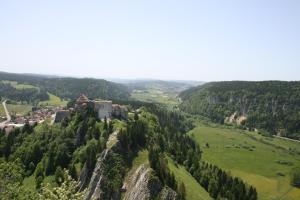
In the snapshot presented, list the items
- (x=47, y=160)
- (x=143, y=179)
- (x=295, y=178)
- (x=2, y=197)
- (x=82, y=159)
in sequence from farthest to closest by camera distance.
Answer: (x=295, y=178), (x=47, y=160), (x=82, y=159), (x=143, y=179), (x=2, y=197)

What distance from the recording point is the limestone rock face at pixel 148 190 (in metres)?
74.5

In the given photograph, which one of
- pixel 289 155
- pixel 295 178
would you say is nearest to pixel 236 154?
pixel 289 155

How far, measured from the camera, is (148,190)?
74.4 meters

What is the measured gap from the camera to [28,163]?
111 meters

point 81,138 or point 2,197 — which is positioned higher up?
point 2,197

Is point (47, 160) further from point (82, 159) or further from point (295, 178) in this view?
point (295, 178)

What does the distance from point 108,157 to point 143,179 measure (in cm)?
1495

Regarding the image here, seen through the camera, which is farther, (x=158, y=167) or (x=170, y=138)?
(x=170, y=138)

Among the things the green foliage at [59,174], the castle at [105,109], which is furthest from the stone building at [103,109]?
the green foliage at [59,174]

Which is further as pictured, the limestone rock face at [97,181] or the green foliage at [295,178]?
the green foliage at [295,178]

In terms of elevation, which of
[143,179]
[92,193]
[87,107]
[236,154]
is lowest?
[236,154]

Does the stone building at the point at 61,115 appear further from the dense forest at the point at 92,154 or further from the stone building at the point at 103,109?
the stone building at the point at 103,109

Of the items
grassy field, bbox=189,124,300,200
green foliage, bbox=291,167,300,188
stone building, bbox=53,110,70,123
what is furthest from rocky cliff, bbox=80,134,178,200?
green foliage, bbox=291,167,300,188

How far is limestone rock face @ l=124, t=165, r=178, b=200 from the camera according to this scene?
7450 centimetres
